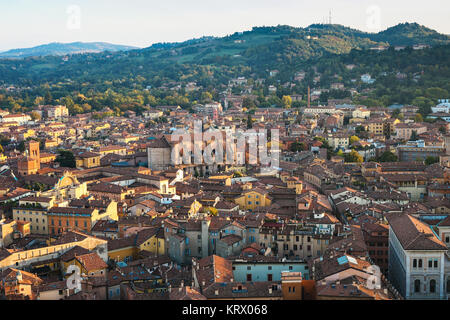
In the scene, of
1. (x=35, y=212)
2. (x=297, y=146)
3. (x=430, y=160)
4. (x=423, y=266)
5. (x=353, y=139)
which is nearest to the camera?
(x=423, y=266)

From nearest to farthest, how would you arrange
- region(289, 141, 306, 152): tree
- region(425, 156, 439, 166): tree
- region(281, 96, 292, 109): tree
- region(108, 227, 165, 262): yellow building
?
region(108, 227, 165, 262): yellow building → region(425, 156, 439, 166): tree → region(289, 141, 306, 152): tree → region(281, 96, 292, 109): tree

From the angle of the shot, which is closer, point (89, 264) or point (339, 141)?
point (89, 264)

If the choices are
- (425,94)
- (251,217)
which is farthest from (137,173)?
(425,94)

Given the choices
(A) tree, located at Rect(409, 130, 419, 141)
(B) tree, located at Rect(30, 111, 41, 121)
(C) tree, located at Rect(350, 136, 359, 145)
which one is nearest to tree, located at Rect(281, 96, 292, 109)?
(A) tree, located at Rect(409, 130, 419, 141)

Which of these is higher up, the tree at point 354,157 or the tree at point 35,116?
the tree at point 35,116

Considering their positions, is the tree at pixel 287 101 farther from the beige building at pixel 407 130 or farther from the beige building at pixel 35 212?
the beige building at pixel 35 212

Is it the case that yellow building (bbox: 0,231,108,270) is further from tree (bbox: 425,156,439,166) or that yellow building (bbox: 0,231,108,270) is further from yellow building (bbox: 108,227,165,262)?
tree (bbox: 425,156,439,166)

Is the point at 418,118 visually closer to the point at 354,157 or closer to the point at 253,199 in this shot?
the point at 354,157

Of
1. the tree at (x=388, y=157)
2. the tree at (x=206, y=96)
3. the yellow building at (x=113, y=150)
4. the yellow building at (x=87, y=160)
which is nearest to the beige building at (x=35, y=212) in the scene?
the yellow building at (x=87, y=160)

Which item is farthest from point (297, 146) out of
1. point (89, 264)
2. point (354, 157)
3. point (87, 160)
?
point (89, 264)
